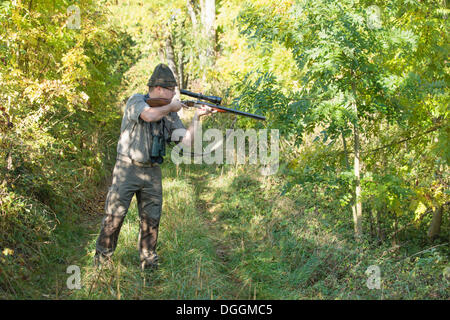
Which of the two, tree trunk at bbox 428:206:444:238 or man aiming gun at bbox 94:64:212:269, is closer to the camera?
man aiming gun at bbox 94:64:212:269

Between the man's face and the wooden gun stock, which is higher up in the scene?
the man's face

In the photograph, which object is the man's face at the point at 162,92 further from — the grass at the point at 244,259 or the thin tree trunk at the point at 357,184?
the thin tree trunk at the point at 357,184

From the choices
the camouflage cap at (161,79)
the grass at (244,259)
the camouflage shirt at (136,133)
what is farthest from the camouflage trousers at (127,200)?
the camouflage cap at (161,79)

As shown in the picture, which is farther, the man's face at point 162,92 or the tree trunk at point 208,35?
the tree trunk at point 208,35

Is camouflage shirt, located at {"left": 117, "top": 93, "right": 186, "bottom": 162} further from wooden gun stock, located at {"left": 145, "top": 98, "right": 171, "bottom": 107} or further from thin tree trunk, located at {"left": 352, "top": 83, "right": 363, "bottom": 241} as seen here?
thin tree trunk, located at {"left": 352, "top": 83, "right": 363, "bottom": 241}

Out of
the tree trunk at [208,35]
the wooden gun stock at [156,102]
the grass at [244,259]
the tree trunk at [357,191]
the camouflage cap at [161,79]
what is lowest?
the grass at [244,259]

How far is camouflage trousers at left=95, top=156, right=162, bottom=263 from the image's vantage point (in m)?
4.23

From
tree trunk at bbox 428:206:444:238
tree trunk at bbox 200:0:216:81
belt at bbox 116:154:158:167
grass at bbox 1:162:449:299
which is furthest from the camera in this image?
tree trunk at bbox 200:0:216:81

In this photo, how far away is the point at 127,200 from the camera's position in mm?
4277

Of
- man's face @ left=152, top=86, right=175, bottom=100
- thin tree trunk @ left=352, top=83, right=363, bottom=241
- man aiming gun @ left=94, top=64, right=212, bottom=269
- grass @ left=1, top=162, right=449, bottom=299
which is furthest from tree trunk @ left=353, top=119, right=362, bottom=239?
Answer: man's face @ left=152, top=86, right=175, bottom=100

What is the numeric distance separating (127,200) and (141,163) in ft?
1.42

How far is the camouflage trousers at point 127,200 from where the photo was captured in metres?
4.23
